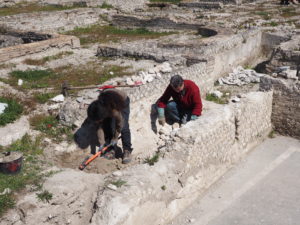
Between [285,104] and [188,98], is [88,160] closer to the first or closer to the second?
[188,98]

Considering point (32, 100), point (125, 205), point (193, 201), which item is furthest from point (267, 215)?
point (32, 100)

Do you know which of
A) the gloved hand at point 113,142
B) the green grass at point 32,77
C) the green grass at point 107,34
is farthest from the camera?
the green grass at point 107,34

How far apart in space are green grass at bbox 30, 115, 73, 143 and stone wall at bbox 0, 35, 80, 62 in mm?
4769

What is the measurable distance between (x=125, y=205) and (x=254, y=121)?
3.61 metres

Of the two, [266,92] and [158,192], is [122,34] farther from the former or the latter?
[158,192]

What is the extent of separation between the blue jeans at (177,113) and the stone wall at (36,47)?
20.2ft

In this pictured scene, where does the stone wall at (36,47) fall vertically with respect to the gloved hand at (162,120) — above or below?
above

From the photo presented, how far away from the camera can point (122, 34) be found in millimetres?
16125

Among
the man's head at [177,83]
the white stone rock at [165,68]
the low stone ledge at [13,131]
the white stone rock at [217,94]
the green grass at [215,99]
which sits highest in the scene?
the man's head at [177,83]

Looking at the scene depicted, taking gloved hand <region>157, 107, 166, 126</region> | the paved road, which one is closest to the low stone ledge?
gloved hand <region>157, 107, 166, 126</region>

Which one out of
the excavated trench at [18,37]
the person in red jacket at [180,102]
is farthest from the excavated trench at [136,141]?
the excavated trench at [18,37]

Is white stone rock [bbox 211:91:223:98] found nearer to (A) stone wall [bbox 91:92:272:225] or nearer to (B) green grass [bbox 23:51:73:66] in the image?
Result: (A) stone wall [bbox 91:92:272:225]

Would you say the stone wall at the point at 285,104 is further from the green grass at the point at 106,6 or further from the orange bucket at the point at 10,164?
the green grass at the point at 106,6

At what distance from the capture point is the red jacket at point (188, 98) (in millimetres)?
6398
